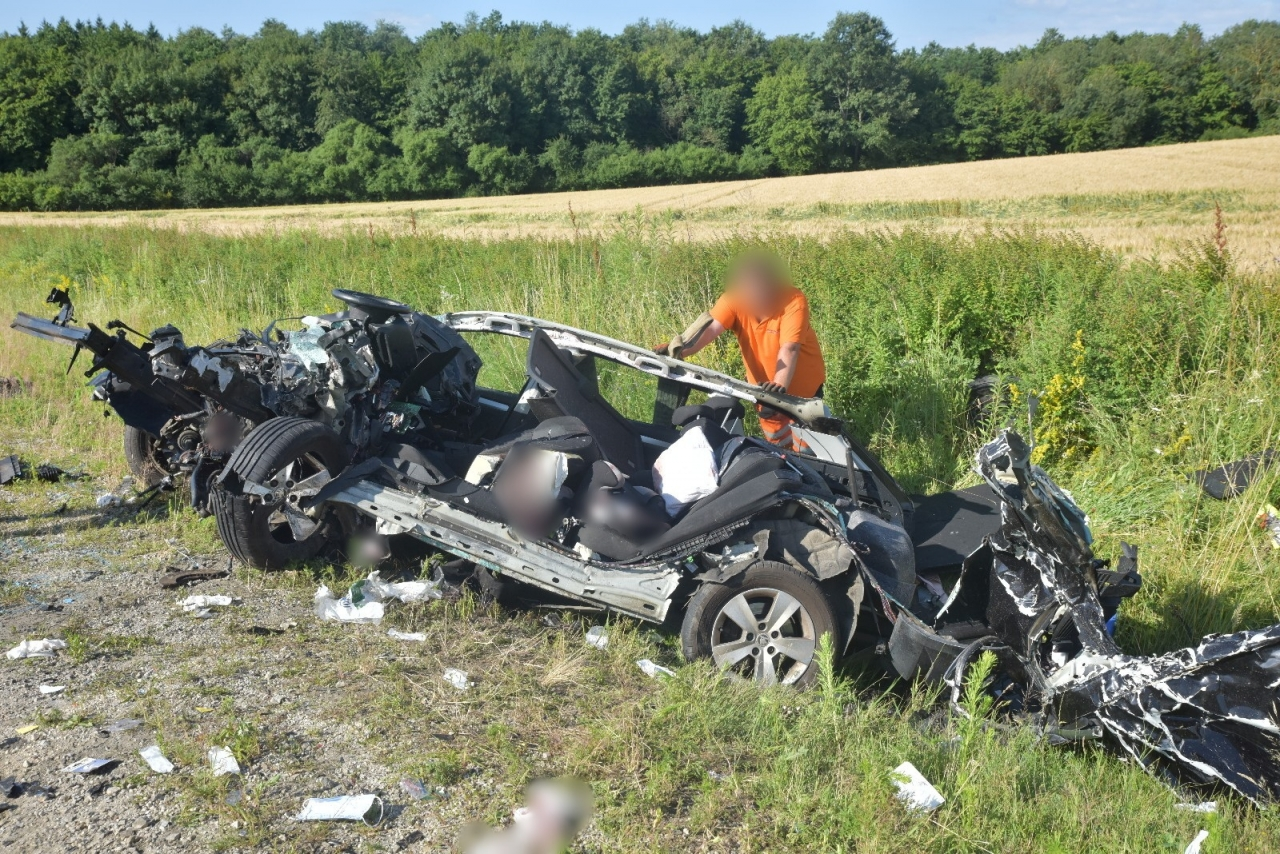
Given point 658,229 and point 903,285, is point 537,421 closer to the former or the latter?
point 903,285

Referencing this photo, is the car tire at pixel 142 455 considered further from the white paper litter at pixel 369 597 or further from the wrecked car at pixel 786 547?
the white paper litter at pixel 369 597

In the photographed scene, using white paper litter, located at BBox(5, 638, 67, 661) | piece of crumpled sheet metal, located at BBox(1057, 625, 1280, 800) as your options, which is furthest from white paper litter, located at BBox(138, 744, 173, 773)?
piece of crumpled sheet metal, located at BBox(1057, 625, 1280, 800)

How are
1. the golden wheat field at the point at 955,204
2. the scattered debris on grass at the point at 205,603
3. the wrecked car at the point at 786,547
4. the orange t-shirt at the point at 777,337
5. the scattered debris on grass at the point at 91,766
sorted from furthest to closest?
the golden wheat field at the point at 955,204
the orange t-shirt at the point at 777,337
the scattered debris on grass at the point at 205,603
the wrecked car at the point at 786,547
the scattered debris on grass at the point at 91,766

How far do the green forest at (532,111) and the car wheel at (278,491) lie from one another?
48.0 meters

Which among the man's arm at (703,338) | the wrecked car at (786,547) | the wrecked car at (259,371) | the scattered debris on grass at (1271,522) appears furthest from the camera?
the man's arm at (703,338)

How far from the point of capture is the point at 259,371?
17.7 feet

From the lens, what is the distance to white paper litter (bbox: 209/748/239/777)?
11.4 feet

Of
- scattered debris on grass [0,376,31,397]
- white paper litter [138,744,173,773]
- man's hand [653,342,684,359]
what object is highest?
man's hand [653,342,684,359]

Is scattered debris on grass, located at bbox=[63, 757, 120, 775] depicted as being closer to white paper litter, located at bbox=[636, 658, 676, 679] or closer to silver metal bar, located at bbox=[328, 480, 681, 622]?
silver metal bar, located at bbox=[328, 480, 681, 622]

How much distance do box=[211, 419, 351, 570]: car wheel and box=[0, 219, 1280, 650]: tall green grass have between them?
3.54m

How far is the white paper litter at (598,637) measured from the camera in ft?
15.5

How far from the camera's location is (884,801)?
3.31 m

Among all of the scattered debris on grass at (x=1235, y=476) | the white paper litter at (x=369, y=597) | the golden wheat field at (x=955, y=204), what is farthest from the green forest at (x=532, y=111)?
the scattered debris on grass at (x=1235, y=476)

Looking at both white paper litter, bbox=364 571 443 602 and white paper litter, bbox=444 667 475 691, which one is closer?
white paper litter, bbox=444 667 475 691
